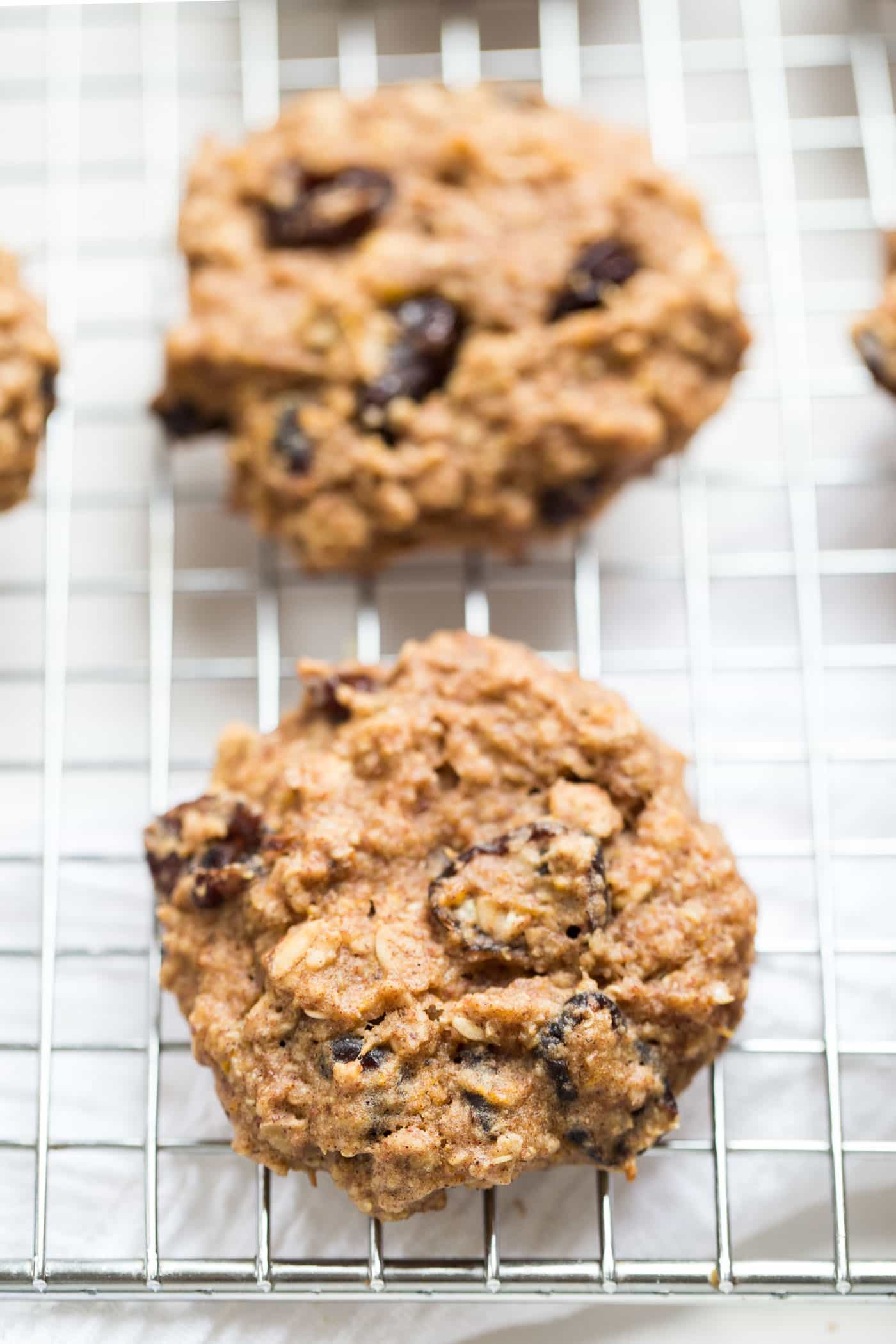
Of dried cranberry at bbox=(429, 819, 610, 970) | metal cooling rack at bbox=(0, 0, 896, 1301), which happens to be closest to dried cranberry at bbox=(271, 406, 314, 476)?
metal cooling rack at bbox=(0, 0, 896, 1301)

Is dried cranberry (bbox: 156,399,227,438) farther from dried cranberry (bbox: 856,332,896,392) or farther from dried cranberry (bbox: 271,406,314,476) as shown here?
dried cranberry (bbox: 856,332,896,392)

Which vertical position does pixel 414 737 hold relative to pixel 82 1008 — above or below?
above

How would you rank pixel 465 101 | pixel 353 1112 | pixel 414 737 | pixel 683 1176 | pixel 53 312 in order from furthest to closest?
1. pixel 53 312
2. pixel 465 101
3. pixel 683 1176
4. pixel 414 737
5. pixel 353 1112

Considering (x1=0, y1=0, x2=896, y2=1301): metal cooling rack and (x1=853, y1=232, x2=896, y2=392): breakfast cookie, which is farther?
Result: (x1=853, y1=232, x2=896, y2=392): breakfast cookie

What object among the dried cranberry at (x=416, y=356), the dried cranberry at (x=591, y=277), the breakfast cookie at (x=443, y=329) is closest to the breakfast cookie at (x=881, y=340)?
the breakfast cookie at (x=443, y=329)

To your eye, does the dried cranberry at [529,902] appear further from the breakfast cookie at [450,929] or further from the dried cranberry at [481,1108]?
the dried cranberry at [481,1108]

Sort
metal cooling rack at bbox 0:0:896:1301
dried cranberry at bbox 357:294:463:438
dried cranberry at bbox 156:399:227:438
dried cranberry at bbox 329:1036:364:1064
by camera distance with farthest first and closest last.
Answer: dried cranberry at bbox 156:399:227:438, dried cranberry at bbox 357:294:463:438, metal cooling rack at bbox 0:0:896:1301, dried cranberry at bbox 329:1036:364:1064

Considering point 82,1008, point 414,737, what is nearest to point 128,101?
point 414,737

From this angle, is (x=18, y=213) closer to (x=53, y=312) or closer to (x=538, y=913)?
(x=53, y=312)
